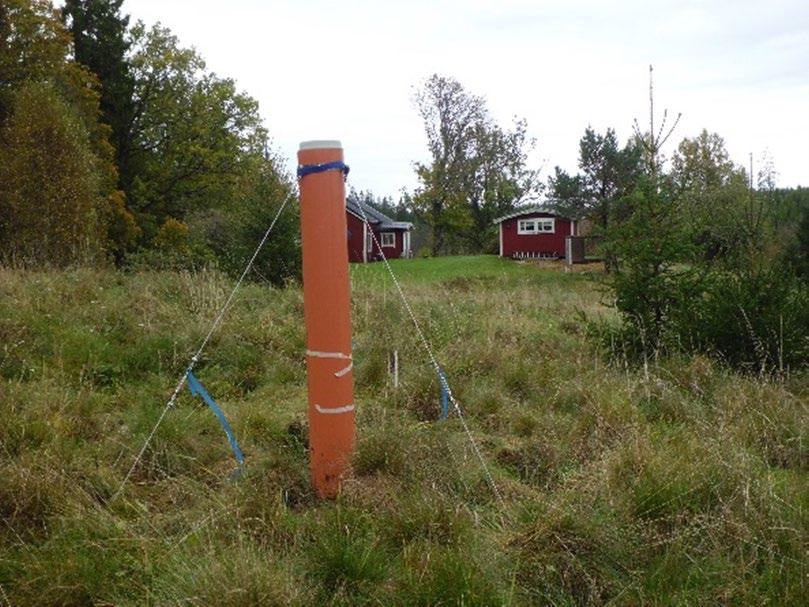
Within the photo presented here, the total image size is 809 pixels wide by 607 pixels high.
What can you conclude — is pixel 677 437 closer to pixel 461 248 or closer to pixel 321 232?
pixel 321 232

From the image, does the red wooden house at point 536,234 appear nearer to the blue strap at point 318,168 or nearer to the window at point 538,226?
the window at point 538,226

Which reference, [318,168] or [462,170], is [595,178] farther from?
[318,168]

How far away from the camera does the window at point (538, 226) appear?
4188 centimetres

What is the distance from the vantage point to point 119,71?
96.3ft

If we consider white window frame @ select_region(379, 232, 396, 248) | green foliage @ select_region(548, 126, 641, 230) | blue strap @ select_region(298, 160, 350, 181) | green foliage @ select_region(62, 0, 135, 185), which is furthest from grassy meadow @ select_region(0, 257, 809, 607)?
white window frame @ select_region(379, 232, 396, 248)

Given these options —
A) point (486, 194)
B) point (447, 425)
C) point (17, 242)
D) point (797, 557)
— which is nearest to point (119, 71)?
point (17, 242)

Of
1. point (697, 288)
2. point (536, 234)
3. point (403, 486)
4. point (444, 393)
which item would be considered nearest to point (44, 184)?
point (697, 288)

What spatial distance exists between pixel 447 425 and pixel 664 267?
3.46 metres

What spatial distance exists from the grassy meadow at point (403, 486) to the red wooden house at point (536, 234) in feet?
120

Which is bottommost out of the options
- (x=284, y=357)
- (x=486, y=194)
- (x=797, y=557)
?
(x=797, y=557)

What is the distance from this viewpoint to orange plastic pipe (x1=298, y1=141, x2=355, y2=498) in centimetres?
311

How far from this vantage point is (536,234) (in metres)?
42.1

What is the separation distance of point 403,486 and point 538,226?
Answer: 1576 inches

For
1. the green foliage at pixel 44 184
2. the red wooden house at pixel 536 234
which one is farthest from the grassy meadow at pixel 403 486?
the red wooden house at pixel 536 234
